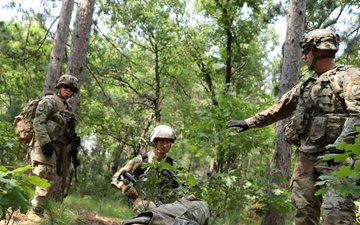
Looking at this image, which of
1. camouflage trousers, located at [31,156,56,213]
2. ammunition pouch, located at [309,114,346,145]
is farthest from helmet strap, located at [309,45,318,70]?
camouflage trousers, located at [31,156,56,213]

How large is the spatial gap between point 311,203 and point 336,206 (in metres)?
0.44

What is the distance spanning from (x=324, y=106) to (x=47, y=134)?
11.3 feet

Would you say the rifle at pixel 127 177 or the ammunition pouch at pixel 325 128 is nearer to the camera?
the ammunition pouch at pixel 325 128

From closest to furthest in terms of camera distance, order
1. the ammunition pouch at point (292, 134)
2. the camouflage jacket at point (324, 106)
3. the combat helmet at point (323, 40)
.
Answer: the camouflage jacket at point (324, 106) → the combat helmet at point (323, 40) → the ammunition pouch at point (292, 134)

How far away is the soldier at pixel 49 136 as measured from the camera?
494cm

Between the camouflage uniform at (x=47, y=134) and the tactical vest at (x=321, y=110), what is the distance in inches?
125

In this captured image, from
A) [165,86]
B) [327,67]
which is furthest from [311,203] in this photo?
[165,86]

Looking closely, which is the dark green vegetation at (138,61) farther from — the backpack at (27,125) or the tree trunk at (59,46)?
the backpack at (27,125)

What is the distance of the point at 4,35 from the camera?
12.1 meters

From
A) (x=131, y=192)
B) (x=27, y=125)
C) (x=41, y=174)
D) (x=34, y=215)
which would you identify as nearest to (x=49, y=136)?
(x=27, y=125)

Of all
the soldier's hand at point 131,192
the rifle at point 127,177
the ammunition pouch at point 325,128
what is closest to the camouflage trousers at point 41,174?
the rifle at point 127,177

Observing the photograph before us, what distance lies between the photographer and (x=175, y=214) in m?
2.44

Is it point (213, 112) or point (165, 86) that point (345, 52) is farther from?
point (213, 112)

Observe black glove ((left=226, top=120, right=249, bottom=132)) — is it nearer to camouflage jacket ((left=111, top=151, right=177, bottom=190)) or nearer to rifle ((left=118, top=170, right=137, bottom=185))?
camouflage jacket ((left=111, top=151, right=177, bottom=190))
